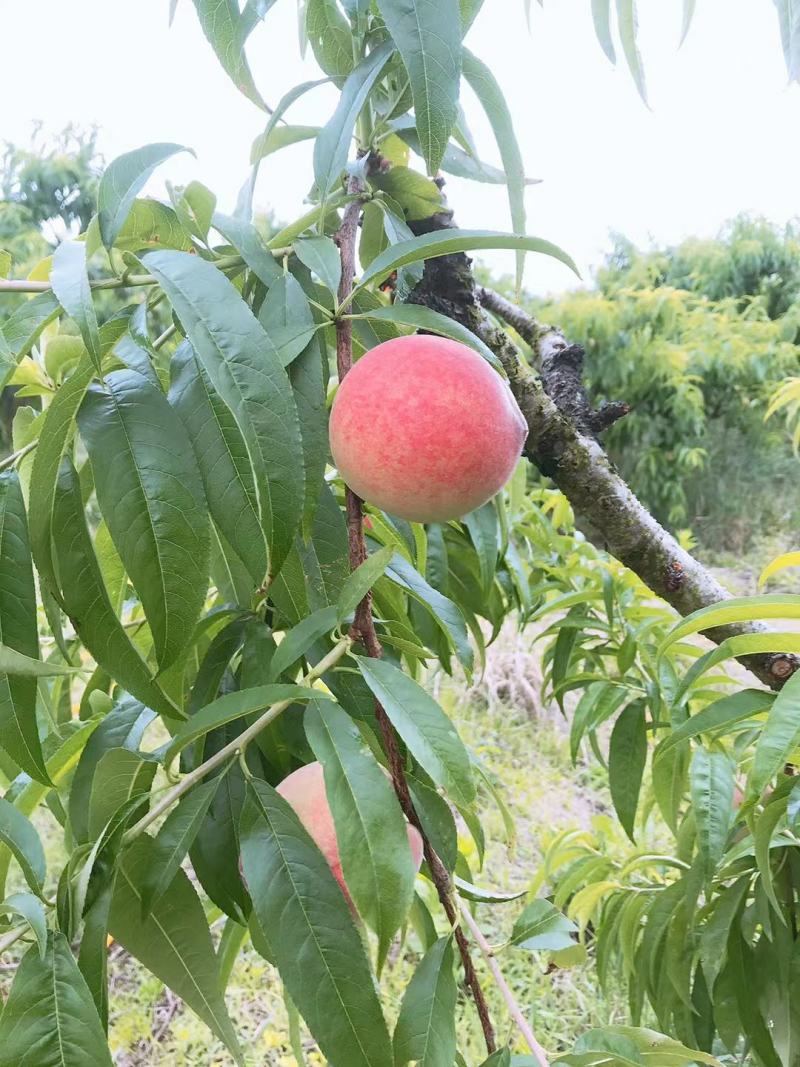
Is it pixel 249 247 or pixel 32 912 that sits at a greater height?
pixel 249 247

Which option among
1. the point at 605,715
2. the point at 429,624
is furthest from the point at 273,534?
the point at 605,715

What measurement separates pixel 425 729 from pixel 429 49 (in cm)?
29

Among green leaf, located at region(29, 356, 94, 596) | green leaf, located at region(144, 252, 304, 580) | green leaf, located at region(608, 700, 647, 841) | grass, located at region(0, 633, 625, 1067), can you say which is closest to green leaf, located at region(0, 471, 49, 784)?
green leaf, located at region(29, 356, 94, 596)

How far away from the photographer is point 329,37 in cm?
46

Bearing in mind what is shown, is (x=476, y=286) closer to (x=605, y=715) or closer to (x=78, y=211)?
(x=605, y=715)

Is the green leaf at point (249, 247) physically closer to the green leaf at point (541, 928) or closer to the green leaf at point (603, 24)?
the green leaf at point (603, 24)

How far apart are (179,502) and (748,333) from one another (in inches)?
168

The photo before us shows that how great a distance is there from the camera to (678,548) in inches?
23.8

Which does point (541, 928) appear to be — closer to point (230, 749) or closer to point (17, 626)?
point (230, 749)

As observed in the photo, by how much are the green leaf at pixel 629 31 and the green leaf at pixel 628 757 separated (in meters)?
0.48

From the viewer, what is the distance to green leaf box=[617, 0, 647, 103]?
48 centimetres

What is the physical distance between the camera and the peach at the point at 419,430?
355 millimetres

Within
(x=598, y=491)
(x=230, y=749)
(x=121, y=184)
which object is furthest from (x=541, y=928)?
(x=121, y=184)

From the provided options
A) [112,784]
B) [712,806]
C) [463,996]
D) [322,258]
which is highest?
[322,258]
